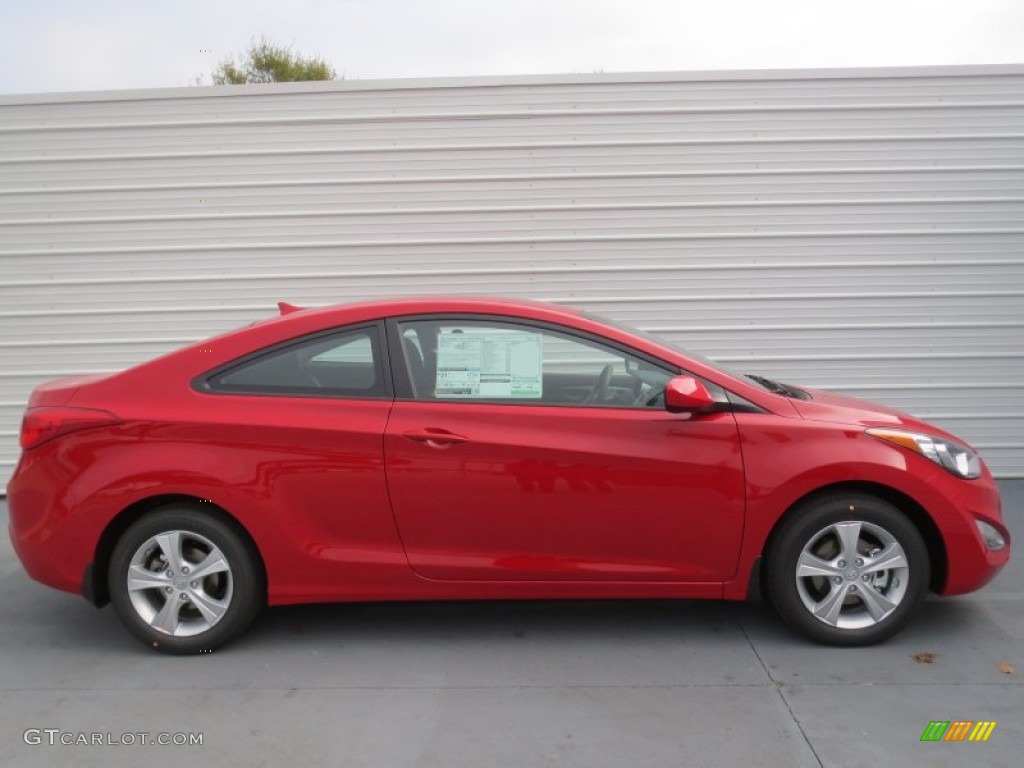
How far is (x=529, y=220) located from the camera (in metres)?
7.35

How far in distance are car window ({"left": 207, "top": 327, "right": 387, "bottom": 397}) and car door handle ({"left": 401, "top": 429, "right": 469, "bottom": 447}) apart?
261 millimetres

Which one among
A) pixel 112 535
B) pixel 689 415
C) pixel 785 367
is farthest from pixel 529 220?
pixel 112 535

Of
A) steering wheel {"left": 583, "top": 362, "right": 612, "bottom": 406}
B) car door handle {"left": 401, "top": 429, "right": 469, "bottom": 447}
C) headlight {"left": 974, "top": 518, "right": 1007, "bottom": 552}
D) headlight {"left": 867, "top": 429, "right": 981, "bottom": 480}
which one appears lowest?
headlight {"left": 974, "top": 518, "right": 1007, "bottom": 552}

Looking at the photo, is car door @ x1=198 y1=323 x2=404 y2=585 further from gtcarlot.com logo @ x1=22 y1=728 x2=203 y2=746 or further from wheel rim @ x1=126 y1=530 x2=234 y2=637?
gtcarlot.com logo @ x1=22 y1=728 x2=203 y2=746

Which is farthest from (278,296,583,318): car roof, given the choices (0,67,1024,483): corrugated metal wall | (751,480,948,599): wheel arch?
(0,67,1024,483): corrugated metal wall

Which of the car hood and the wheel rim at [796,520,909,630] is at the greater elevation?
the car hood

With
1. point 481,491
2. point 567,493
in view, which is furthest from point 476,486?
point 567,493

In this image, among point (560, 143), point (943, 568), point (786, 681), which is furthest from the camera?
point (560, 143)

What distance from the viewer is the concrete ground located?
12.1 ft

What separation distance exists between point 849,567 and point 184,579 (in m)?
2.80

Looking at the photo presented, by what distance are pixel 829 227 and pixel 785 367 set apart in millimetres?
1013

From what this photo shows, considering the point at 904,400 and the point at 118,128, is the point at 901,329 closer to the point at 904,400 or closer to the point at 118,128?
the point at 904,400

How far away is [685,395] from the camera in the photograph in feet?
14.1

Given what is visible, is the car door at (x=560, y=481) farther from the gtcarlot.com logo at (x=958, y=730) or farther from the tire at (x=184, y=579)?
the gtcarlot.com logo at (x=958, y=730)
